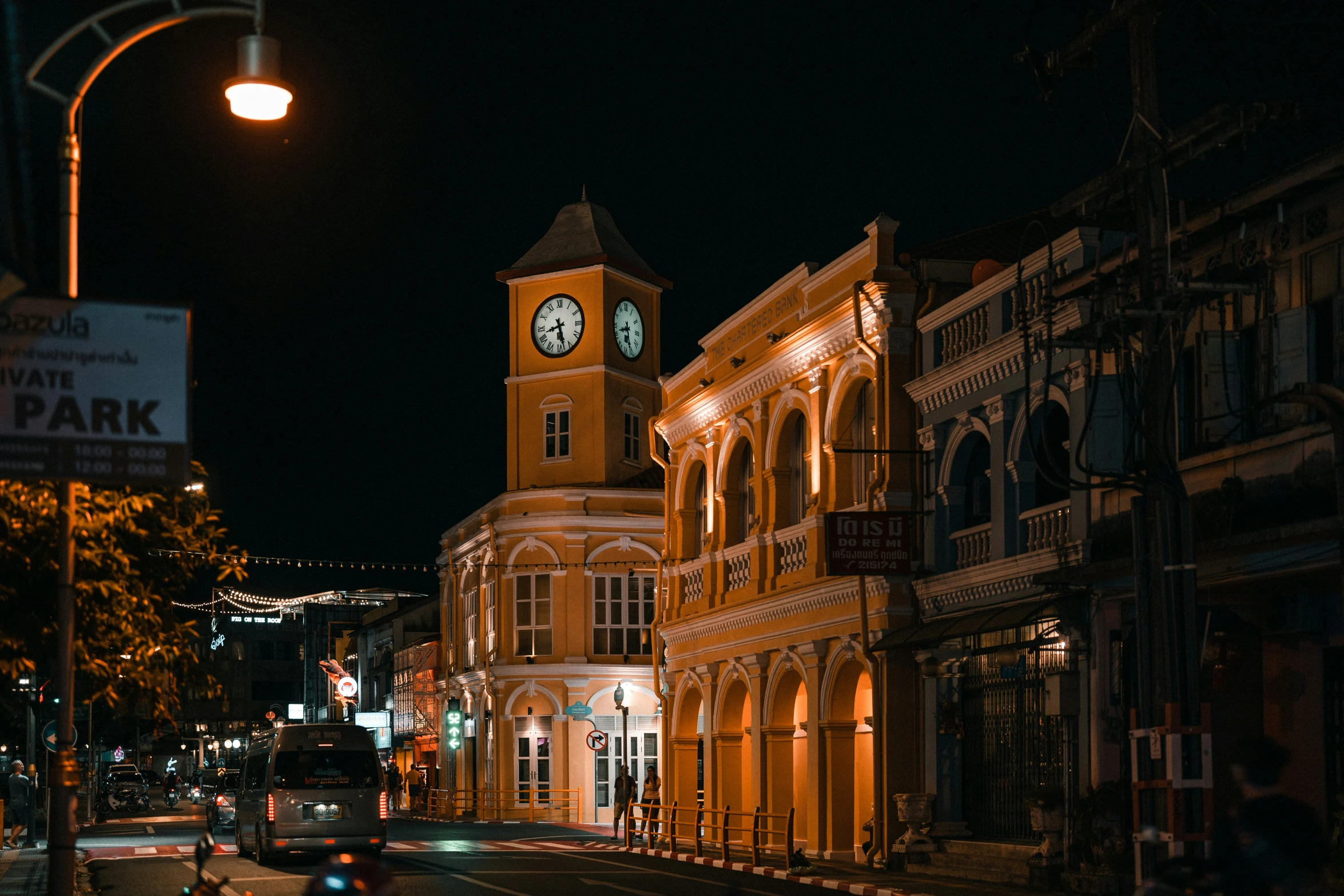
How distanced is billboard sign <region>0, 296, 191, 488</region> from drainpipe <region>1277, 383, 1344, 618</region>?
10.8 meters

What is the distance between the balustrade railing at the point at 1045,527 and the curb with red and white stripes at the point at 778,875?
190 inches

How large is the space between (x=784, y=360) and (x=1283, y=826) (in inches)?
866

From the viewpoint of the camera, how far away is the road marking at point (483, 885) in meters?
22.0

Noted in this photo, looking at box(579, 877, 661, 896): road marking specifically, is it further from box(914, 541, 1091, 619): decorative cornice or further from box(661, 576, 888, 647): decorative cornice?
box(661, 576, 888, 647): decorative cornice

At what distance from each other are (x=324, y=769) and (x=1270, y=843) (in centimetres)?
2043

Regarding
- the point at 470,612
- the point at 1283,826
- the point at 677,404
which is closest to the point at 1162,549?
the point at 1283,826

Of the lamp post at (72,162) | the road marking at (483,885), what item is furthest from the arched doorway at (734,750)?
the lamp post at (72,162)

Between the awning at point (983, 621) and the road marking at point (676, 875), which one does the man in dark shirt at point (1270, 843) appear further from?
the awning at point (983, 621)

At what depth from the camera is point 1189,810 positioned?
15.7 m

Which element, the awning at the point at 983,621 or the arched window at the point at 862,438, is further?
the arched window at the point at 862,438

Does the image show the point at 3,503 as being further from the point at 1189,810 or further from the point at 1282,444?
the point at 1282,444

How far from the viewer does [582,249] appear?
174 feet

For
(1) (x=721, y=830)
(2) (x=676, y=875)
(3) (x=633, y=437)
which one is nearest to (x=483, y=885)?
(2) (x=676, y=875)

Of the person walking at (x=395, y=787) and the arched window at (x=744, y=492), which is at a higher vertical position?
the arched window at (x=744, y=492)
